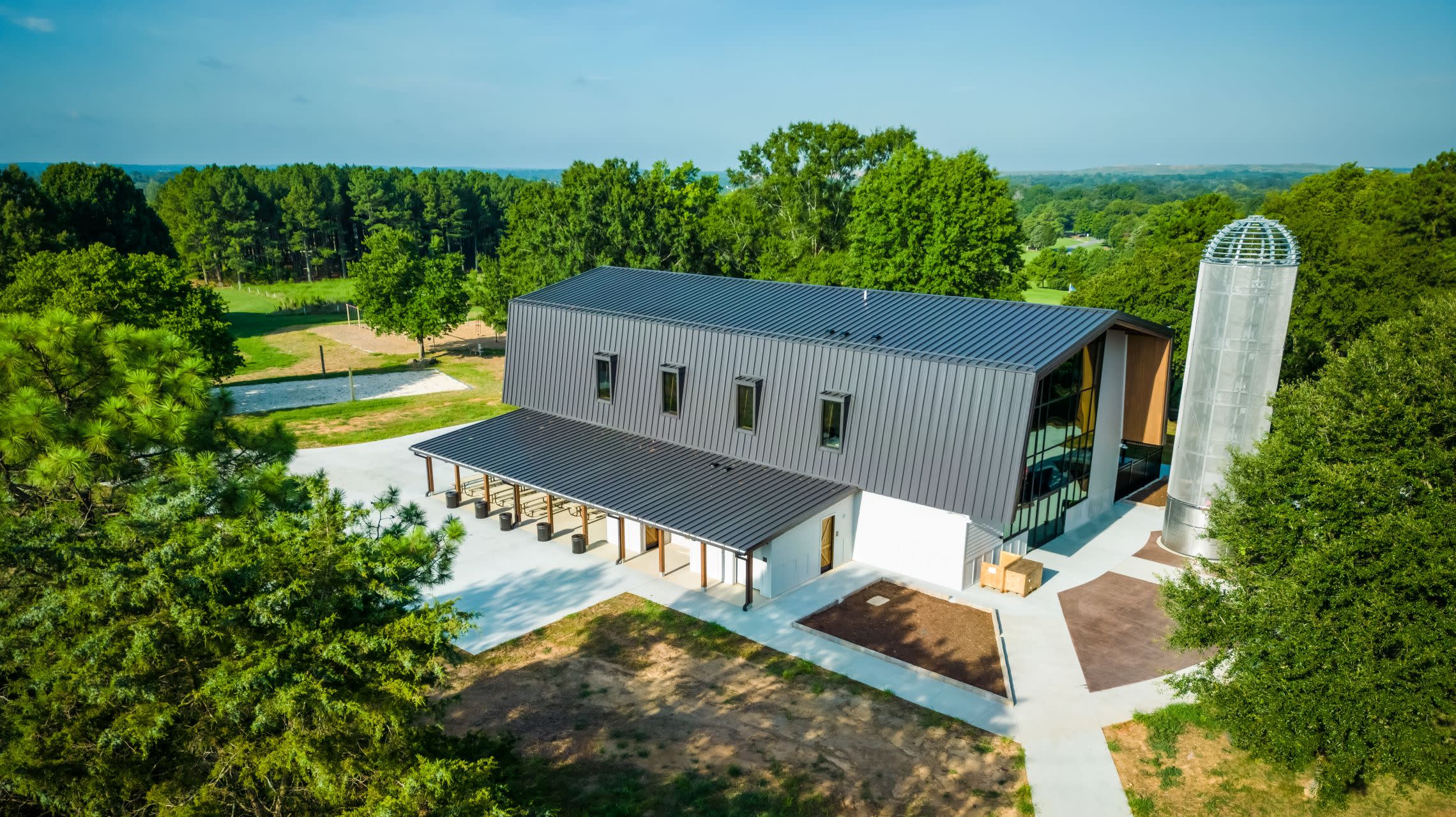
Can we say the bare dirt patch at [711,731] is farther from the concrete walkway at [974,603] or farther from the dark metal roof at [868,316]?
the dark metal roof at [868,316]

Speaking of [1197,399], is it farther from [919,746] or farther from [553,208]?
[553,208]

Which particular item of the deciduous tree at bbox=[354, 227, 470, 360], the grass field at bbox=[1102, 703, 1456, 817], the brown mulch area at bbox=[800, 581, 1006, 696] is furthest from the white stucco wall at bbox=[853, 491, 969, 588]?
the deciduous tree at bbox=[354, 227, 470, 360]

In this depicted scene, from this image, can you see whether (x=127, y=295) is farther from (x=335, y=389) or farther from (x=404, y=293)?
(x=404, y=293)

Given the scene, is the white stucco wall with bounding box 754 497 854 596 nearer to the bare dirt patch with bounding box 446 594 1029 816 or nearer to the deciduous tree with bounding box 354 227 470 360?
the bare dirt patch with bounding box 446 594 1029 816

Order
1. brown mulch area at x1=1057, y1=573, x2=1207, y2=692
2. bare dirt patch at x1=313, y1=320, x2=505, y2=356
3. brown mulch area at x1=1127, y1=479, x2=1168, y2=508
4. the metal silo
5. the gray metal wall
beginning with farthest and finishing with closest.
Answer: bare dirt patch at x1=313, y1=320, x2=505, y2=356, brown mulch area at x1=1127, y1=479, x2=1168, y2=508, the metal silo, the gray metal wall, brown mulch area at x1=1057, y1=573, x2=1207, y2=692

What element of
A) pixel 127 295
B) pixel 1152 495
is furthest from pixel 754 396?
pixel 127 295

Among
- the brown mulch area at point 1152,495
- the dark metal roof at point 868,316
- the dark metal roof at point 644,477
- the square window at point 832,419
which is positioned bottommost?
the brown mulch area at point 1152,495

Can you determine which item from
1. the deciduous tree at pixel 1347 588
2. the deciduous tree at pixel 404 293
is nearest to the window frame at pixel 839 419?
the deciduous tree at pixel 1347 588
